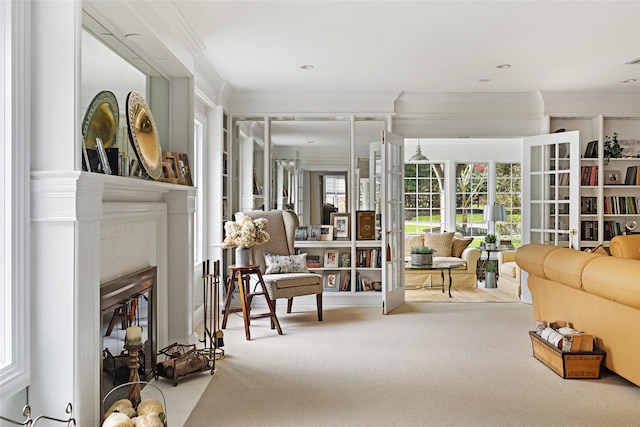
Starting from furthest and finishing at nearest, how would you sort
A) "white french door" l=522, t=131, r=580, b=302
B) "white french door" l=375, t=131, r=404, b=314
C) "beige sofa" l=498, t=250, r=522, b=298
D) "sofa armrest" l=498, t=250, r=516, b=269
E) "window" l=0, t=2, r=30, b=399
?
"sofa armrest" l=498, t=250, r=516, b=269 < "beige sofa" l=498, t=250, r=522, b=298 < "white french door" l=522, t=131, r=580, b=302 < "white french door" l=375, t=131, r=404, b=314 < "window" l=0, t=2, r=30, b=399

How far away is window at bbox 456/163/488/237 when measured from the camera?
32.1ft

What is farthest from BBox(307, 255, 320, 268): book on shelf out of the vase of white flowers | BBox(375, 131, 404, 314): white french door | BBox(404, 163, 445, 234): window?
BBox(404, 163, 445, 234): window

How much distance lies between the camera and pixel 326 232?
6.80 metres

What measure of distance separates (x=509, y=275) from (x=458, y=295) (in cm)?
90

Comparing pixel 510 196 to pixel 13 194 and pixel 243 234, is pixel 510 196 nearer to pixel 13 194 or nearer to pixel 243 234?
pixel 243 234

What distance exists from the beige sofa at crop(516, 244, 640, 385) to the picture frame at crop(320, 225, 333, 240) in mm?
2615

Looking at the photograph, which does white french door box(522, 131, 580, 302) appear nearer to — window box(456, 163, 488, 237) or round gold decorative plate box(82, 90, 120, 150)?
window box(456, 163, 488, 237)

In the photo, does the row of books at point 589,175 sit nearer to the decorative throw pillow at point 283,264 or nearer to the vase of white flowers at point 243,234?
the decorative throw pillow at point 283,264

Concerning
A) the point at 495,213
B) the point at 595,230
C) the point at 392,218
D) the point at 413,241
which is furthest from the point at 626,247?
the point at 495,213

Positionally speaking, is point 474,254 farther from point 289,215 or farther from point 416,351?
point 416,351

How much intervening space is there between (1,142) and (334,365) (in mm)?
2746

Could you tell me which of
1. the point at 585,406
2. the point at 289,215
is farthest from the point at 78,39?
the point at 289,215

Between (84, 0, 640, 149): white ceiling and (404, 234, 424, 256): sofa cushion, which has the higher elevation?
(84, 0, 640, 149): white ceiling

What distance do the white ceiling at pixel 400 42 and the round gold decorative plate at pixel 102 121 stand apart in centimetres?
43
